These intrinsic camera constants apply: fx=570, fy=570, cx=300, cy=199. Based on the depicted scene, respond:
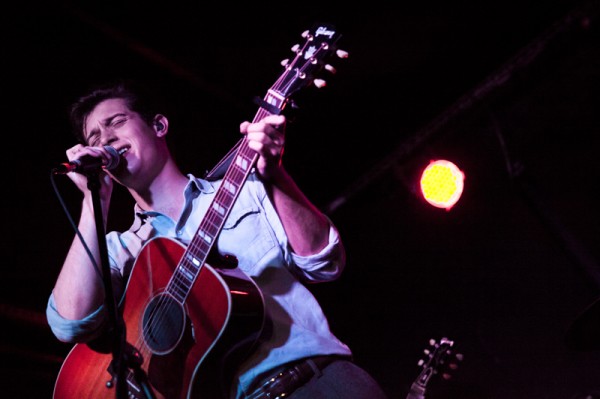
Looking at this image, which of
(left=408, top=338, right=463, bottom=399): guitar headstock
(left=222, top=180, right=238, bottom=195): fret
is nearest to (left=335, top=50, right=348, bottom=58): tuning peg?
(left=222, top=180, right=238, bottom=195): fret

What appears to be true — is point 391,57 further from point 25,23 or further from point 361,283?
point 25,23

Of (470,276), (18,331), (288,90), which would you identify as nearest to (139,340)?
(288,90)

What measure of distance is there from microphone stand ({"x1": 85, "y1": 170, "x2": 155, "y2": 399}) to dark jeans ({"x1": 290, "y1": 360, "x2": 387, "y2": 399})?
0.50 meters

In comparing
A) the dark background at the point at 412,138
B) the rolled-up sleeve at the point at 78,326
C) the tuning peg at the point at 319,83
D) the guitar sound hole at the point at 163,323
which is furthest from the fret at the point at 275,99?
the dark background at the point at 412,138

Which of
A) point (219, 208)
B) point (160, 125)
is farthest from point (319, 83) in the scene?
point (160, 125)

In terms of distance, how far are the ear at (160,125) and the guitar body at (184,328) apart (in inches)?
26.6

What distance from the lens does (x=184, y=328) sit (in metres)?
1.88

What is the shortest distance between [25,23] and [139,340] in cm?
221

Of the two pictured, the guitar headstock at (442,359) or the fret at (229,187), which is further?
the guitar headstock at (442,359)

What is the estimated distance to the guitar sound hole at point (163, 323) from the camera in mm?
1910

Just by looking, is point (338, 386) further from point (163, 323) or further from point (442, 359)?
point (442, 359)

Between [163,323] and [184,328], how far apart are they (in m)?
0.13

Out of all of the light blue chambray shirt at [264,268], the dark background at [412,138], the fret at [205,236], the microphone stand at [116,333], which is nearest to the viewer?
the microphone stand at [116,333]

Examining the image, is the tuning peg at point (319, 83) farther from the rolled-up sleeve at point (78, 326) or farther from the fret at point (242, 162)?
the rolled-up sleeve at point (78, 326)
